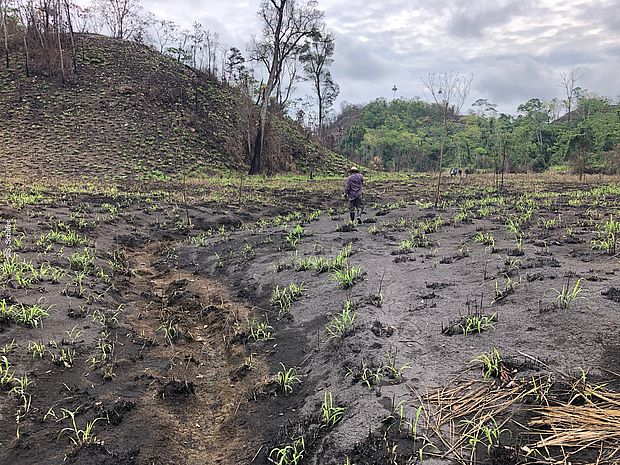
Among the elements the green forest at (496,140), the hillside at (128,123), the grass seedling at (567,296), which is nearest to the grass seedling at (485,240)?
the grass seedling at (567,296)

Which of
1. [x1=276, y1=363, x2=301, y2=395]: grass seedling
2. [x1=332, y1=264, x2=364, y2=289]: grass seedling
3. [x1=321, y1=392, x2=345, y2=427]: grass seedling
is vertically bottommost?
[x1=276, y1=363, x2=301, y2=395]: grass seedling

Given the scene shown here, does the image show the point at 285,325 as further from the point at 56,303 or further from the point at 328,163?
the point at 328,163

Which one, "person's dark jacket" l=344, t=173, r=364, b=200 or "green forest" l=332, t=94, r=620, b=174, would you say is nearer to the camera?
"person's dark jacket" l=344, t=173, r=364, b=200

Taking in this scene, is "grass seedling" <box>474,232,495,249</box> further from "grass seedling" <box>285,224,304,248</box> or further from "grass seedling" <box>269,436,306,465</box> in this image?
"grass seedling" <box>269,436,306,465</box>

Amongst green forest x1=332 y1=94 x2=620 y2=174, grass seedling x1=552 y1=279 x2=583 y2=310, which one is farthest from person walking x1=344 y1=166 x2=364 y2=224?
green forest x1=332 y1=94 x2=620 y2=174

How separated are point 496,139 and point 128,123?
4193 cm

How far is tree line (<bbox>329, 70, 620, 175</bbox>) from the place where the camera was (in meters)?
42.5

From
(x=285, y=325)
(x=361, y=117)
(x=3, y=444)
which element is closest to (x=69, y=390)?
(x=3, y=444)

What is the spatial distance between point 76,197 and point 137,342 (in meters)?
12.0

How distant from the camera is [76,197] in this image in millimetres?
15844

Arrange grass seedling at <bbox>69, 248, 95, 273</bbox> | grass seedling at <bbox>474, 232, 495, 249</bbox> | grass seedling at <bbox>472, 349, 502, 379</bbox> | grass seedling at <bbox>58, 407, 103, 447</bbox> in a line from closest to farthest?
grass seedling at <bbox>58, 407, 103, 447</bbox>
grass seedling at <bbox>472, 349, 502, 379</bbox>
grass seedling at <bbox>69, 248, 95, 273</bbox>
grass seedling at <bbox>474, 232, 495, 249</bbox>

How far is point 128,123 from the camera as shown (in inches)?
1210

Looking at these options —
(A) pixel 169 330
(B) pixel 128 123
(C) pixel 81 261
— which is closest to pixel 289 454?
(A) pixel 169 330

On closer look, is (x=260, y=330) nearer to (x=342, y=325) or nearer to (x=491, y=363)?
(x=342, y=325)
